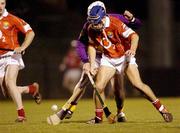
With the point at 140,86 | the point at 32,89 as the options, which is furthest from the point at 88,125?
the point at 32,89

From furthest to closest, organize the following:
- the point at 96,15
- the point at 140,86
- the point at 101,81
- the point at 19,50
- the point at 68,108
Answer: the point at 19,50
the point at 68,108
the point at 140,86
the point at 101,81
the point at 96,15

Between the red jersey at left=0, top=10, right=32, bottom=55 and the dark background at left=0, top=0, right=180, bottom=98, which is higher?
the red jersey at left=0, top=10, right=32, bottom=55

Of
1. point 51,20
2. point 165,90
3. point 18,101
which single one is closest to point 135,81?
point 18,101

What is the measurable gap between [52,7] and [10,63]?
17.3 metres

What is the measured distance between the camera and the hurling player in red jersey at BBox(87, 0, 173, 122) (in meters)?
14.2

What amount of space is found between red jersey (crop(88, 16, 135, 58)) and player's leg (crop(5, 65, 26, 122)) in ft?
4.73

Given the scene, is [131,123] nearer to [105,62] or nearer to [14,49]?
[105,62]

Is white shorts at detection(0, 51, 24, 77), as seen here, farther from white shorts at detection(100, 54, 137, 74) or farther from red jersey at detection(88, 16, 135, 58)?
white shorts at detection(100, 54, 137, 74)

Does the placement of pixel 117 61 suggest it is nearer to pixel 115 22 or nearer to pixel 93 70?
pixel 93 70

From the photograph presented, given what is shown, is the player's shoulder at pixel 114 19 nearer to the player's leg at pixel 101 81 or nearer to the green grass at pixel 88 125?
the player's leg at pixel 101 81

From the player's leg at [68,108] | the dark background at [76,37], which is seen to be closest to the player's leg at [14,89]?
the player's leg at [68,108]

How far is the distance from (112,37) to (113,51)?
249mm

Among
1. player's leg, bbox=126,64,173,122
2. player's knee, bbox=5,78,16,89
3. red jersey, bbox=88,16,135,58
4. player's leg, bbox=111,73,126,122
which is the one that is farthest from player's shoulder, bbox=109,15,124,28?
player's knee, bbox=5,78,16,89

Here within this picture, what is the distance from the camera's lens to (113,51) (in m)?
14.5
